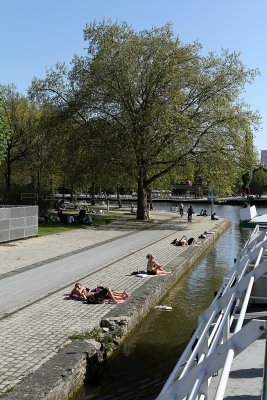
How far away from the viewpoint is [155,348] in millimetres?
11289

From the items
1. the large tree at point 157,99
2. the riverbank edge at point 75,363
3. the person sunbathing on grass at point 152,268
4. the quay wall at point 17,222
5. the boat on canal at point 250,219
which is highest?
the large tree at point 157,99

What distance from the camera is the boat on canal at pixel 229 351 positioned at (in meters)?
3.74

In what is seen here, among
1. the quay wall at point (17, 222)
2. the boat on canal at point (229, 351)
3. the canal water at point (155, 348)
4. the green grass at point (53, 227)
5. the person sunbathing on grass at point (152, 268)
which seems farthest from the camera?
the green grass at point (53, 227)

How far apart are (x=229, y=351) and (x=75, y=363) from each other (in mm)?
5537

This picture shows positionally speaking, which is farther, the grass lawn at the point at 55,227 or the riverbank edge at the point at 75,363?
the grass lawn at the point at 55,227

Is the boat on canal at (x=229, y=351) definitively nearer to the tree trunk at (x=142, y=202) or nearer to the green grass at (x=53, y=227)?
the green grass at (x=53, y=227)

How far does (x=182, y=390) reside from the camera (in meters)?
3.98

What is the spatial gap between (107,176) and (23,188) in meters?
6.90

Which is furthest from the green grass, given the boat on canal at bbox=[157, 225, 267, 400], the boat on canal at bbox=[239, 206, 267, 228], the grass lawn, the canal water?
the boat on canal at bbox=[157, 225, 267, 400]

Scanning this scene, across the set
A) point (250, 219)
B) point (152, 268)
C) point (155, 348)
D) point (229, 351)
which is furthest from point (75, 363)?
point (152, 268)

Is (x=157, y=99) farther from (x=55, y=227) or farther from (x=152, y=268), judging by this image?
(x=152, y=268)

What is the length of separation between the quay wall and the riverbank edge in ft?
38.8

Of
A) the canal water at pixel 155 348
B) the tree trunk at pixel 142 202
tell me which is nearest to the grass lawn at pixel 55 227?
the tree trunk at pixel 142 202

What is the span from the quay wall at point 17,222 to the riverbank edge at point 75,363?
11814 mm
